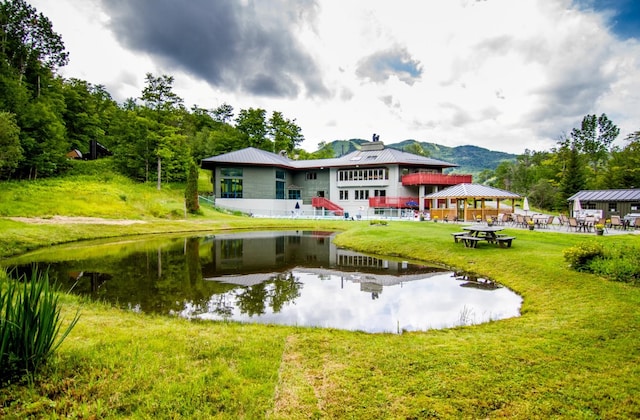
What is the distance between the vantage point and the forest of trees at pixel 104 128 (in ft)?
103

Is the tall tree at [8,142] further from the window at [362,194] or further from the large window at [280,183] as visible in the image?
the window at [362,194]

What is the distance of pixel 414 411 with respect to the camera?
10.9 ft

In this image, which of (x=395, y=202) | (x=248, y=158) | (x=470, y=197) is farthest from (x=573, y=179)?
(x=248, y=158)

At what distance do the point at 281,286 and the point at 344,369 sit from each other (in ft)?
19.7

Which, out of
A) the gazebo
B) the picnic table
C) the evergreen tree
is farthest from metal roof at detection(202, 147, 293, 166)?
the picnic table

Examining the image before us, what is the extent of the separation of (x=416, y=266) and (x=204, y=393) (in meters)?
10.9

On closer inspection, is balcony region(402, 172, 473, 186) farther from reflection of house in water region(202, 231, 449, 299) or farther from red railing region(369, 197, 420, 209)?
reflection of house in water region(202, 231, 449, 299)

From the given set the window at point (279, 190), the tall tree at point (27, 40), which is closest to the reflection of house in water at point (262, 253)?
the window at point (279, 190)

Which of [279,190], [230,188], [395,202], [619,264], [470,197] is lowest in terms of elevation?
[619,264]

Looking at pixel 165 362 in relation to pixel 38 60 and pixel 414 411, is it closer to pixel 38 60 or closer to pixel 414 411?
pixel 414 411

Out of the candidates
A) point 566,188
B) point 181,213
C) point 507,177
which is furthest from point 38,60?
point 507,177

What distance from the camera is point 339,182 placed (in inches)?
1628

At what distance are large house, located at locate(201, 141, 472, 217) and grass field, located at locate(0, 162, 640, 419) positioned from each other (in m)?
30.3

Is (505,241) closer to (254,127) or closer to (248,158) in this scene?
(248,158)
